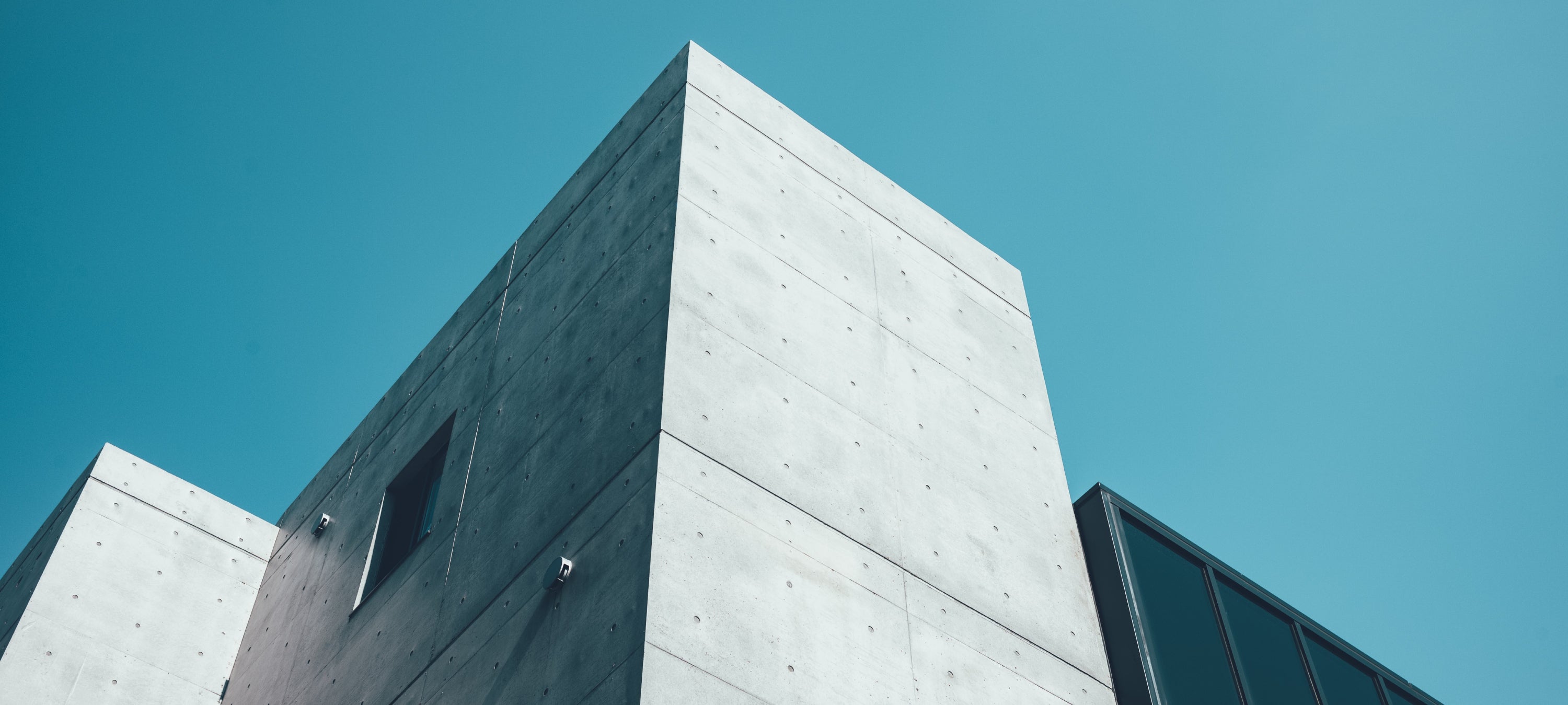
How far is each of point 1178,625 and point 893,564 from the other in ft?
10.0

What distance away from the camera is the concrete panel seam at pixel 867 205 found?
11.3m

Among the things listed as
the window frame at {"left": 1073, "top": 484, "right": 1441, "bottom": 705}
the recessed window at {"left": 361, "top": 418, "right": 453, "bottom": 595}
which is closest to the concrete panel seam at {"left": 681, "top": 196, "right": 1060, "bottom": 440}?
the window frame at {"left": 1073, "top": 484, "right": 1441, "bottom": 705}

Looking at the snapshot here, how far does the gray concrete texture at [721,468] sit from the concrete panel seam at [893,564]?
0.07 ft

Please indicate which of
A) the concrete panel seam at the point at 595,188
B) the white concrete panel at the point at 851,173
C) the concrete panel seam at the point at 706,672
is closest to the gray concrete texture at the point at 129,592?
the concrete panel seam at the point at 595,188

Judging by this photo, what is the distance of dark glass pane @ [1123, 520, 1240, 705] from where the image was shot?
32.2ft

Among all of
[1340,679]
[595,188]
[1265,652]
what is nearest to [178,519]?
[595,188]

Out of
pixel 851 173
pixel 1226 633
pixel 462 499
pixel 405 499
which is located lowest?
pixel 1226 633

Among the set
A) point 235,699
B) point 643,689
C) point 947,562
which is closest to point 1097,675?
point 947,562

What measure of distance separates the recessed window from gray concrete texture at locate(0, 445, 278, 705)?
2.64 meters

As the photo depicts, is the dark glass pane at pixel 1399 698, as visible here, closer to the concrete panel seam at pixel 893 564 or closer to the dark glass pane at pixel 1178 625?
the dark glass pane at pixel 1178 625

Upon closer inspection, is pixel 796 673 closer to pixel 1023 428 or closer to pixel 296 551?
pixel 1023 428

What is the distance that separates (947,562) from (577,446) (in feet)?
9.26

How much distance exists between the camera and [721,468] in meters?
8.27

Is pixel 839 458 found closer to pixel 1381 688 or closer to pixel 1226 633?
pixel 1226 633
